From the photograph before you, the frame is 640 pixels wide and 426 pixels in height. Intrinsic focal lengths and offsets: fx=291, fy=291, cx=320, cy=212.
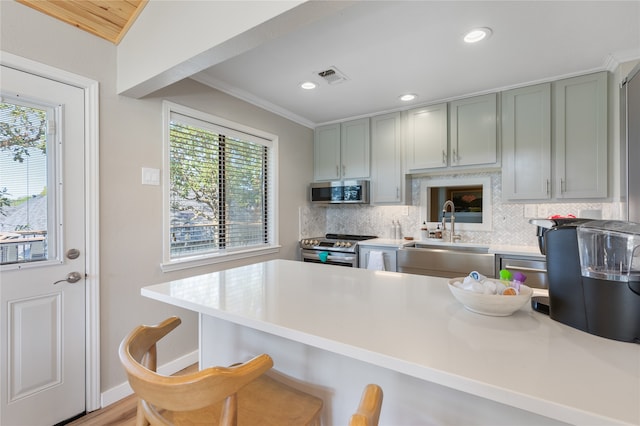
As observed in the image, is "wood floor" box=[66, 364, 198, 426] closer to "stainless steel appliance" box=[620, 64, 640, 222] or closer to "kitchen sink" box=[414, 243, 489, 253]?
"kitchen sink" box=[414, 243, 489, 253]

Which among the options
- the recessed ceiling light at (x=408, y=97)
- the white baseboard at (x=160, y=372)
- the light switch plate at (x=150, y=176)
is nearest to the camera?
the white baseboard at (x=160, y=372)

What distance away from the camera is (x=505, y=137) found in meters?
2.73

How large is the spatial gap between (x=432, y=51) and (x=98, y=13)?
2.19 metres

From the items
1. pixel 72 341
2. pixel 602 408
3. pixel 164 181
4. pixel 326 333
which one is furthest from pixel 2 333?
pixel 602 408

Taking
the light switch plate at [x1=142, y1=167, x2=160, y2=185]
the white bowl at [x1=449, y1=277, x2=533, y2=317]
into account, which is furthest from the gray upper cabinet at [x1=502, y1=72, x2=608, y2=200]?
the light switch plate at [x1=142, y1=167, x2=160, y2=185]

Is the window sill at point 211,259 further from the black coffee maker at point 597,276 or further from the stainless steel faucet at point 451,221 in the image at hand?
the black coffee maker at point 597,276

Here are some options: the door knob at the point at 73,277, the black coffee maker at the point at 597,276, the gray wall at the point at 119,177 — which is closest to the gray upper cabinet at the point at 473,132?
the black coffee maker at the point at 597,276

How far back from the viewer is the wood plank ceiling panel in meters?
1.65

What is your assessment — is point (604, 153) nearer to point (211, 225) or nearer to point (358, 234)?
point (358, 234)

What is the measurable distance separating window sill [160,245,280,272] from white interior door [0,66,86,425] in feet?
1.83

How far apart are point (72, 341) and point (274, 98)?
2.53 metres

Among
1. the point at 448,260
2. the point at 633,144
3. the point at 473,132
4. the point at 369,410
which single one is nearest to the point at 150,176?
the point at 369,410

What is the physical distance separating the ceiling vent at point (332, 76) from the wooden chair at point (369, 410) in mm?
2274

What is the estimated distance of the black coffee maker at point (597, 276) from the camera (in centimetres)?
74
